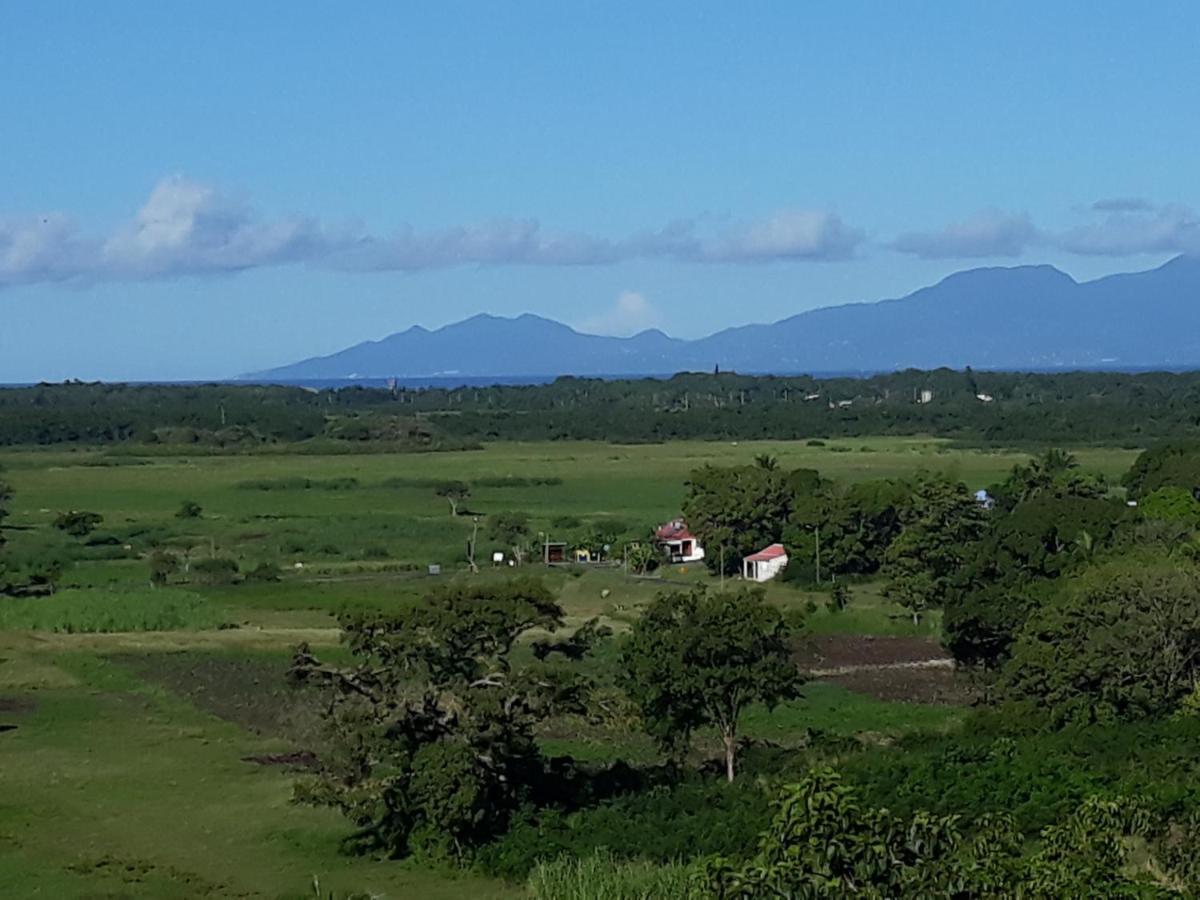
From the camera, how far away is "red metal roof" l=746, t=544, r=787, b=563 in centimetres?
5475

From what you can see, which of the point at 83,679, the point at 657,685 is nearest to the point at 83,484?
the point at 83,679

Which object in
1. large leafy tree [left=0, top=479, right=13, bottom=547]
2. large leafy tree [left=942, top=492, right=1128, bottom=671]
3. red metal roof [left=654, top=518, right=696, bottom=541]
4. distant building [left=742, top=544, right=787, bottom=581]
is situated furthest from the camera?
large leafy tree [left=0, top=479, right=13, bottom=547]

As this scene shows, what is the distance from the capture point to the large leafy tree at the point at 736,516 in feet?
185

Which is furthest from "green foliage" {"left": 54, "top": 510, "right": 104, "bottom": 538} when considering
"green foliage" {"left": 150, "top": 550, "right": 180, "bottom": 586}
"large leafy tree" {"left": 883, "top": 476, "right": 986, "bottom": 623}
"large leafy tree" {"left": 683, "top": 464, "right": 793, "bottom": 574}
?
"large leafy tree" {"left": 883, "top": 476, "right": 986, "bottom": 623}

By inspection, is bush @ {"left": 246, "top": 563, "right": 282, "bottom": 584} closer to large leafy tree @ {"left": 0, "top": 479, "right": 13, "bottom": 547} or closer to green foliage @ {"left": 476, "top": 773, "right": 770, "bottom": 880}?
large leafy tree @ {"left": 0, "top": 479, "right": 13, "bottom": 547}

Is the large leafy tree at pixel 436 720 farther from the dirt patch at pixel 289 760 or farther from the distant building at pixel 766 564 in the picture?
the distant building at pixel 766 564

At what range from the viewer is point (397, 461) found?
10950 centimetres

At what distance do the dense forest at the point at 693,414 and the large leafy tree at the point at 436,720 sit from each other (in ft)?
310

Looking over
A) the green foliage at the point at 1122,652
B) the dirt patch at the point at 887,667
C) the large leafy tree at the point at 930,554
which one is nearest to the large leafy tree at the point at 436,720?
the green foliage at the point at 1122,652

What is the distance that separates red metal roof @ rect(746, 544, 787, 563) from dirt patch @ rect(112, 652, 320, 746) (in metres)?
19.8

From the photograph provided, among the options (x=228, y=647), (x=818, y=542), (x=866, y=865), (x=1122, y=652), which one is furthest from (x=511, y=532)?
(x=866, y=865)

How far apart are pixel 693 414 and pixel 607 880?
402ft

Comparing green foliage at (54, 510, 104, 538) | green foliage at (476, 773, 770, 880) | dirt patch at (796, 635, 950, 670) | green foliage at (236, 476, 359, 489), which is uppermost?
green foliage at (236, 476, 359, 489)

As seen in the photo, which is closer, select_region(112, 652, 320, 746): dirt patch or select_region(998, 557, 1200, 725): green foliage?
select_region(998, 557, 1200, 725): green foliage
